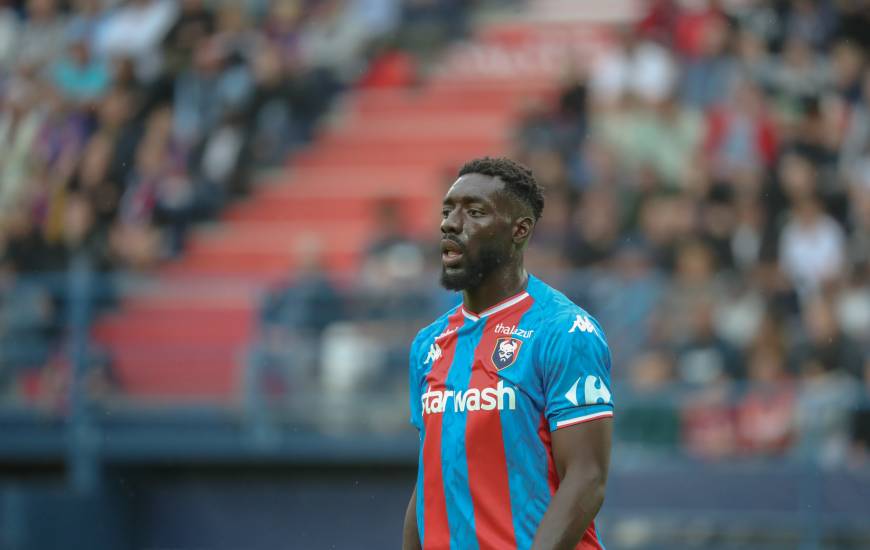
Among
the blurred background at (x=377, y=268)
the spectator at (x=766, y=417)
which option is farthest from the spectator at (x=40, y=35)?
the spectator at (x=766, y=417)

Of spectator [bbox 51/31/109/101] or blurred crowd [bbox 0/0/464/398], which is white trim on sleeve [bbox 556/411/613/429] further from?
spectator [bbox 51/31/109/101]

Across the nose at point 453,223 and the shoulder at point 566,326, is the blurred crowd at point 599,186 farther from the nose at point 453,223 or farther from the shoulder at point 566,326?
the nose at point 453,223

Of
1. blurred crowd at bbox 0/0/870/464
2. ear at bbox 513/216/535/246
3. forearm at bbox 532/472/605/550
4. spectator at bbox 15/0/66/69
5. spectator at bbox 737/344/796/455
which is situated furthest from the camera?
spectator at bbox 15/0/66/69

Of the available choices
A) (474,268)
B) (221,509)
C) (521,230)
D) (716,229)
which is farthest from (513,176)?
(221,509)

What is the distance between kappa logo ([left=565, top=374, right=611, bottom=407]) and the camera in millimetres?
4062

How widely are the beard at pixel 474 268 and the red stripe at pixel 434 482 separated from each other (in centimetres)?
24

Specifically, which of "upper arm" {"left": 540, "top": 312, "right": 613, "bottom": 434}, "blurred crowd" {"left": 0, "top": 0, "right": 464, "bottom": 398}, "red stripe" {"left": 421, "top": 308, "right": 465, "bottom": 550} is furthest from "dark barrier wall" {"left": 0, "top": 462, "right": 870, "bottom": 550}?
"upper arm" {"left": 540, "top": 312, "right": 613, "bottom": 434}

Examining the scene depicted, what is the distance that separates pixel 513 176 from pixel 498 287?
342 millimetres

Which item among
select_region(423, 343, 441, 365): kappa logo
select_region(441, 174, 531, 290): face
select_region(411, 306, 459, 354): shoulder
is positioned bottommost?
select_region(423, 343, 441, 365): kappa logo

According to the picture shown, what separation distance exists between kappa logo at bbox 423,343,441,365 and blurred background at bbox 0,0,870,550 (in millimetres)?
5963

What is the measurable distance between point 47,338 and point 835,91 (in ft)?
23.5

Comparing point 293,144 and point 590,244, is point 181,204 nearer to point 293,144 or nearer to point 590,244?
point 293,144

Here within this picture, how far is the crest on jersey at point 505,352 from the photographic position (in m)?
4.25

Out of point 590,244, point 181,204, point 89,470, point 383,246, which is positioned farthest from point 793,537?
point 181,204
